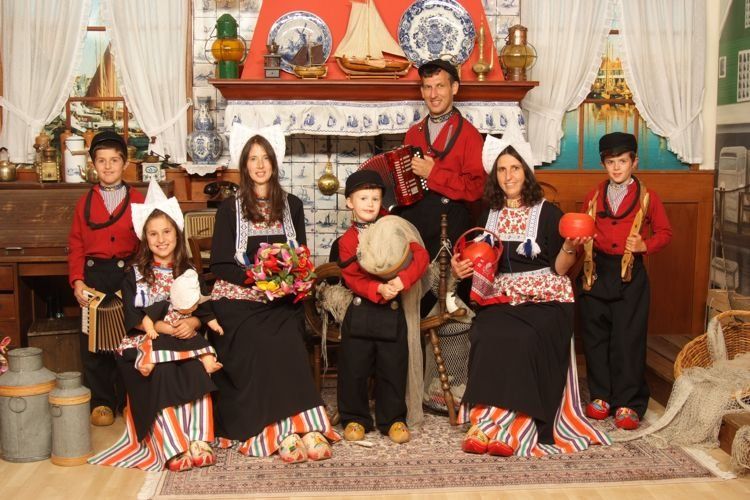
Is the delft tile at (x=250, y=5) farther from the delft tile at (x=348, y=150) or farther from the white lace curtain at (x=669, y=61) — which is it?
the white lace curtain at (x=669, y=61)

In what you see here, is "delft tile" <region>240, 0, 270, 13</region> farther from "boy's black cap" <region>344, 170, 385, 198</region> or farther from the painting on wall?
the painting on wall

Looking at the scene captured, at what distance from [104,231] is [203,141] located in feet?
4.30

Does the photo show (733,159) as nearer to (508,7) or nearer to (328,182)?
(508,7)

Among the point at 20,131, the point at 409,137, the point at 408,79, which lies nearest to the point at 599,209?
the point at 409,137

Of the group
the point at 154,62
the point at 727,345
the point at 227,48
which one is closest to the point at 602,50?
the point at 727,345

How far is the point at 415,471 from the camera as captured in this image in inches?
159

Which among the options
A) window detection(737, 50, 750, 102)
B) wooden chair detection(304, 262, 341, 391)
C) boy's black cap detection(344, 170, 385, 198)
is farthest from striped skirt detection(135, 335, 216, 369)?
window detection(737, 50, 750, 102)

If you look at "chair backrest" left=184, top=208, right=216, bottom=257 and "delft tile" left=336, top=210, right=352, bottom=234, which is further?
"delft tile" left=336, top=210, right=352, bottom=234

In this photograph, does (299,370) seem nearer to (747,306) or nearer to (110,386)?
(110,386)

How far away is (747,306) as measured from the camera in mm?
5215

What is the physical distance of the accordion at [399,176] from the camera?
488 cm

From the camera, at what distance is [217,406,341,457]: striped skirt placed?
166 inches

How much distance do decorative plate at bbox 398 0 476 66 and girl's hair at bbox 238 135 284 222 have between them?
1.67 m

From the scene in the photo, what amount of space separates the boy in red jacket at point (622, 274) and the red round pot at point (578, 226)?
588 mm
